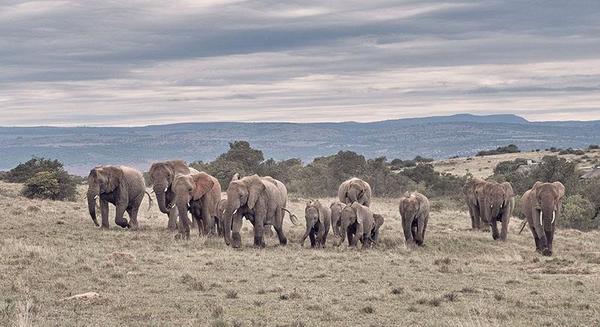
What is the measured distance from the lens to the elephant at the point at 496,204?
1439 inches

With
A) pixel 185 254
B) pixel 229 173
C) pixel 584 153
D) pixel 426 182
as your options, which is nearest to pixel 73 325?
pixel 185 254

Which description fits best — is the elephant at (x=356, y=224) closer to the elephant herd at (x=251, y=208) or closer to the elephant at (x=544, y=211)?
the elephant herd at (x=251, y=208)

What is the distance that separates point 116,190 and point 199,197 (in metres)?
3.61

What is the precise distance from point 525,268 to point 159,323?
1455 cm

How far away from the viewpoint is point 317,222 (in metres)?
31.3

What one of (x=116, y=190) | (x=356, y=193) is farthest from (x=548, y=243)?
(x=116, y=190)

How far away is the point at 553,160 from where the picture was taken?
6950cm

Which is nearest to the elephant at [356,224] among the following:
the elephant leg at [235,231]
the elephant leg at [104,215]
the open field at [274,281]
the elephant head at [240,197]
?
the open field at [274,281]

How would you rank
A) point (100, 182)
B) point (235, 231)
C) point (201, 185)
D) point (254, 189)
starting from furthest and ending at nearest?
point (100, 182) < point (201, 185) < point (254, 189) < point (235, 231)

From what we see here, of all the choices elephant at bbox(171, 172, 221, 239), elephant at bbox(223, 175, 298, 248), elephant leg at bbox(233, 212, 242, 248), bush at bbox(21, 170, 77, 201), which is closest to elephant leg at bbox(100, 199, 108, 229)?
elephant at bbox(171, 172, 221, 239)

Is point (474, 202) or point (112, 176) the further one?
point (474, 202)

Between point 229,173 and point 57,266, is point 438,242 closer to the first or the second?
point 57,266

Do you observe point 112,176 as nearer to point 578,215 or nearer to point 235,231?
point 235,231

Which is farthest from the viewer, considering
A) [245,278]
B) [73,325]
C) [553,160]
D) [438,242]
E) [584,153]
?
[584,153]
